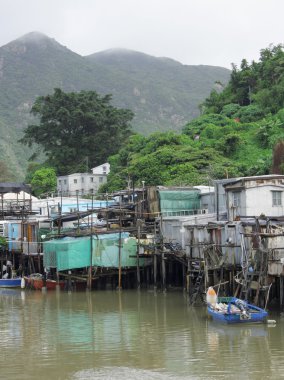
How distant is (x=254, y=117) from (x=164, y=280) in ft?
128

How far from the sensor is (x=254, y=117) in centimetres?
7206

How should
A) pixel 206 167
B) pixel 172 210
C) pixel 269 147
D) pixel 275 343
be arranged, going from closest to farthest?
pixel 275 343 → pixel 172 210 → pixel 206 167 → pixel 269 147

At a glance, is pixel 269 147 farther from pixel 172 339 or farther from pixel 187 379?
pixel 187 379

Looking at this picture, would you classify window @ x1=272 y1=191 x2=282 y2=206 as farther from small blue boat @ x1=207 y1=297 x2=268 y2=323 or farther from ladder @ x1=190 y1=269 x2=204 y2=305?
small blue boat @ x1=207 y1=297 x2=268 y2=323

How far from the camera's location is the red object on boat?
133ft

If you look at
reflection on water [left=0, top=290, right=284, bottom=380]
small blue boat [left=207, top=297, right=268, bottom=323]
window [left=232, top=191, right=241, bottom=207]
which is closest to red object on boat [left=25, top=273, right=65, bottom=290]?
reflection on water [left=0, top=290, right=284, bottom=380]

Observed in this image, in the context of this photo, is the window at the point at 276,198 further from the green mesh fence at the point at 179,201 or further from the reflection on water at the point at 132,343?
the green mesh fence at the point at 179,201

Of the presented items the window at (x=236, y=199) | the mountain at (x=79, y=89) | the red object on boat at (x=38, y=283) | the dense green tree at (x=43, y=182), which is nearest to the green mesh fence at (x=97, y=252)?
the red object on boat at (x=38, y=283)

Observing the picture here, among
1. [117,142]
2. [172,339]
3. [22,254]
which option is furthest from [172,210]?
[117,142]

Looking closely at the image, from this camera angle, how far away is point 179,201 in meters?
44.3

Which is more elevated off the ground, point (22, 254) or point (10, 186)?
point (10, 186)

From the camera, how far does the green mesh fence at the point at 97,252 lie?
126ft

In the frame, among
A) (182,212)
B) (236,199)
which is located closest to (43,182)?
(182,212)

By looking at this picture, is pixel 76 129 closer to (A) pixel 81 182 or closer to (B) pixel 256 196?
(A) pixel 81 182
